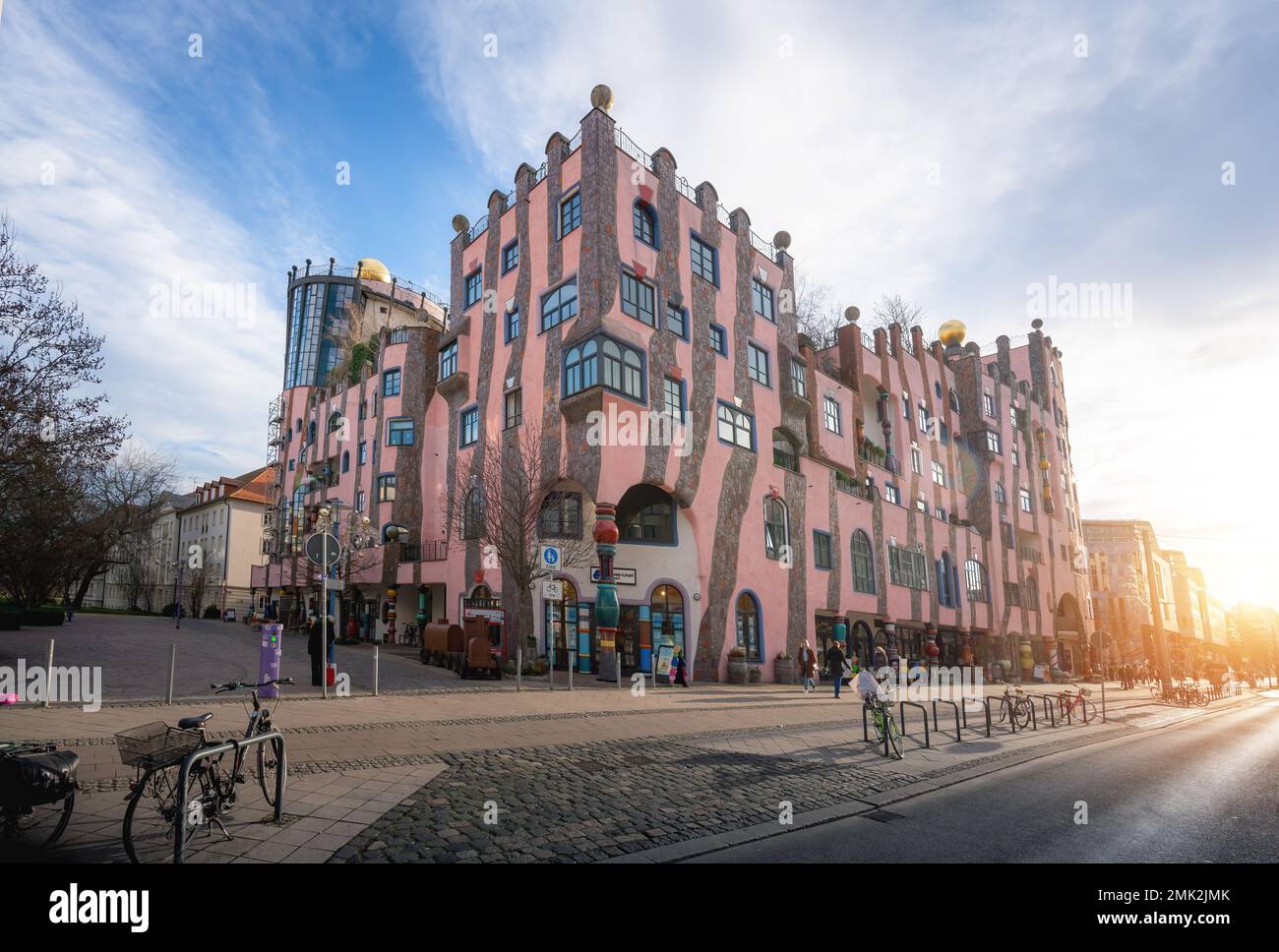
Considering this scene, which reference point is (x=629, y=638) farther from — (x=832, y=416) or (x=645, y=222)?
(x=832, y=416)

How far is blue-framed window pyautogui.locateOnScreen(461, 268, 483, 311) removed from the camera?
104 ft

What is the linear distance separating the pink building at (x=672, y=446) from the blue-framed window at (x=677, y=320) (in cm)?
9

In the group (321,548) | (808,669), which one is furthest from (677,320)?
(321,548)

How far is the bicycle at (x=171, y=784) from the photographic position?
4.86 m

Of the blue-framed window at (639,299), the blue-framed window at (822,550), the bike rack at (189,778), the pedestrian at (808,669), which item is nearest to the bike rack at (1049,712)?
the pedestrian at (808,669)

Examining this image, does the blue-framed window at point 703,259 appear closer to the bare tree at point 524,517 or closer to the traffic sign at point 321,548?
the bare tree at point 524,517

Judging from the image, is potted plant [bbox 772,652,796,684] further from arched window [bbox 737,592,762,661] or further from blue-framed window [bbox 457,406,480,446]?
blue-framed window [bbox 457,406,480,446]

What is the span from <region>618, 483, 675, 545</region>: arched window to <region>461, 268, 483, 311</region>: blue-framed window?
12406 millimetres

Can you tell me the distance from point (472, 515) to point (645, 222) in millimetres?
13088

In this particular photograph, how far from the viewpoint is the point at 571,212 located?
26.2 m

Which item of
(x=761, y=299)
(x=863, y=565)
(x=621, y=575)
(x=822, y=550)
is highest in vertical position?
(x=761, y=299)

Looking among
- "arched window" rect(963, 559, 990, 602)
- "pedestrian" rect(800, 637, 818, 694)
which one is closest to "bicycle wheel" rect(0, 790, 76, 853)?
"pedestrian" rect(800, 637, 818, 694)

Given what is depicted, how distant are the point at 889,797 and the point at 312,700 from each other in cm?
1047
